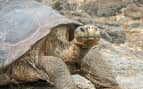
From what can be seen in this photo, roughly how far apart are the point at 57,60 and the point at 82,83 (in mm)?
660

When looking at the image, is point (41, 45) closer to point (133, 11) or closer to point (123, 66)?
point (123, 66)

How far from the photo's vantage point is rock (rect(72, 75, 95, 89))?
3.68 metres

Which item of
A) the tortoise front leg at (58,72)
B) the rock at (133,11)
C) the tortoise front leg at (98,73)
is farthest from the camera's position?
the rock at (133,11)

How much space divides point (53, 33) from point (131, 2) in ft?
35.1

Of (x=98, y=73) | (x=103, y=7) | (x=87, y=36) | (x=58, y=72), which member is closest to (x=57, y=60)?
(x=58, y=72)

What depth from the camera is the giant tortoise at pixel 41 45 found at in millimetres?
3172

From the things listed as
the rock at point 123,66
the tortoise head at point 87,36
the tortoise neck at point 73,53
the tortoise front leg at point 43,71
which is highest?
the tortoise head at point 87,36

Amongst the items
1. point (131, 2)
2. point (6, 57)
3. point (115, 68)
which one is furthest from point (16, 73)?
point (131, 2)

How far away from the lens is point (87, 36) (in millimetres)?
3189

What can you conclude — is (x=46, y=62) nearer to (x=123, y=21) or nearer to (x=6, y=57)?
(x=6, y=57)

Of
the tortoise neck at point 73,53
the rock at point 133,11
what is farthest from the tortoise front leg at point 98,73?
the rock at point 133,11

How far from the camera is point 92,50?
144 inches

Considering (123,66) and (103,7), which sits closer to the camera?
(123,66)

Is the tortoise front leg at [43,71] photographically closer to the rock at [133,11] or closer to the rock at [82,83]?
the rock at [82,83]
